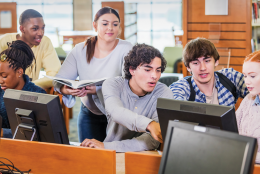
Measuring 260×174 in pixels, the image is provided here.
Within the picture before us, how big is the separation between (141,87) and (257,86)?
60cm

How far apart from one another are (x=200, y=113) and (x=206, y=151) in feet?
0.59

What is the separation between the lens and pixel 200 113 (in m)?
0.96

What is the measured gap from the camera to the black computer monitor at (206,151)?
2.45 feet

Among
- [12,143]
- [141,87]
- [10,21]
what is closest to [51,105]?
[12,143]

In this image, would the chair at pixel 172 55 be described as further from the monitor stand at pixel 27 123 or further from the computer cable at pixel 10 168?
the computer cable at pixel 10 168

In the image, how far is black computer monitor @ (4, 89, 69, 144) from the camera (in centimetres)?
121

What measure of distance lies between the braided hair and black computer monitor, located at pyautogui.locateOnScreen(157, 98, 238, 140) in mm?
1286

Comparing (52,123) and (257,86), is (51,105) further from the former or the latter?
(257,86)

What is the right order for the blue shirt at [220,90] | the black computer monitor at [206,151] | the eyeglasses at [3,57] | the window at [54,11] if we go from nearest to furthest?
1. the black computer monitor at [206,151]
2. the blue shirt at [220,90]
3. the eyeglasses at [3,57]
4. the window at [54,11]

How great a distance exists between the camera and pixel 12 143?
122cm

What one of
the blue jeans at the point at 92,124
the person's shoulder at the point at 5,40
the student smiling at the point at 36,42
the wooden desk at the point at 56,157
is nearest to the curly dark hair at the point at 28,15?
the student smiling at the point at 36,42

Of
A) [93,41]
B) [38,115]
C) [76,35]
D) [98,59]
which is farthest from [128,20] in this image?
[38,115]

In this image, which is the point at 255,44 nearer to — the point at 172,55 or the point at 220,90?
the point at 220,90

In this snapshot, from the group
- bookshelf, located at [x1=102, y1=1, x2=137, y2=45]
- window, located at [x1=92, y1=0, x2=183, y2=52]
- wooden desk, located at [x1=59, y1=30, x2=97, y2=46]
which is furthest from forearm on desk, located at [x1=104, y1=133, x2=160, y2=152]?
window, located at [x1=92, y1=0, x2=183, y2=52]
